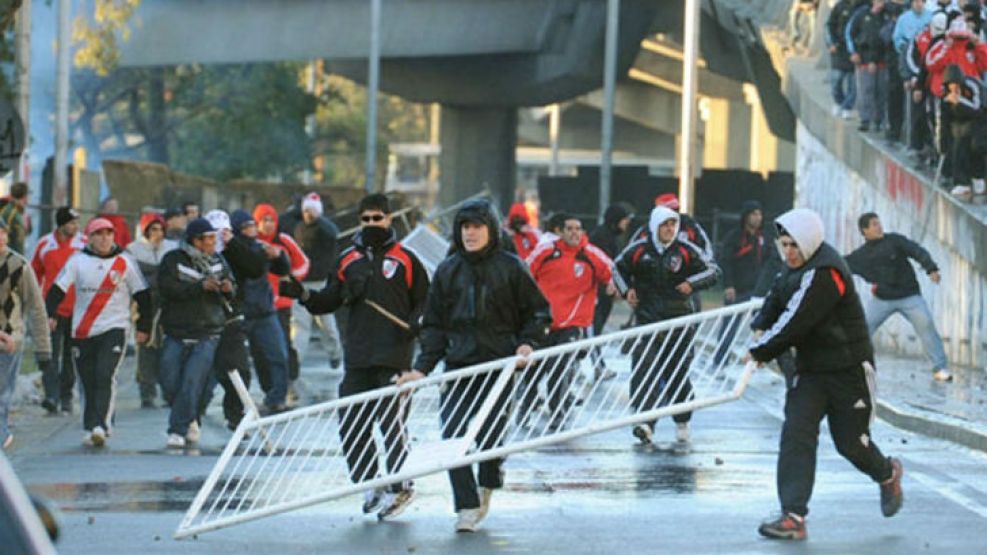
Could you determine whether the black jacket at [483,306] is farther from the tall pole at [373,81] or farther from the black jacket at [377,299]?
the tall pole at [373,81]

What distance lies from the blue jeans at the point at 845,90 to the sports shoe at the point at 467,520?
18.9 metres

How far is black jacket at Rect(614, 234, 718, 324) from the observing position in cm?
1755

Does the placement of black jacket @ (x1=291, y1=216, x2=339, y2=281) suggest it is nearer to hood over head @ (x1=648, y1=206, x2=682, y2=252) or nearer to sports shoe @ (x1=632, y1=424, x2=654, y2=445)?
hood over head @ (x1=648, y1=206, x2=682, y2=252)

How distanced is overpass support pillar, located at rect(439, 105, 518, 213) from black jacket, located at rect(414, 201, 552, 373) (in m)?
45.9

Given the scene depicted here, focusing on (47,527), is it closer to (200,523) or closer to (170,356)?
(200,523)

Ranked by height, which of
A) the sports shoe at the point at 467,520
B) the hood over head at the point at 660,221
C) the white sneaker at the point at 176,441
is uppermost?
the hood over head at the point at 660,221

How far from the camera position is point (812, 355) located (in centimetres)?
1220

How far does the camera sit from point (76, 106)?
2948 inches

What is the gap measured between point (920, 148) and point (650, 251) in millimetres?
9130

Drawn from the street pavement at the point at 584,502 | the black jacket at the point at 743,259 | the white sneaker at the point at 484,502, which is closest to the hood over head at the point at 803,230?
the street pavement at the point at 584,502

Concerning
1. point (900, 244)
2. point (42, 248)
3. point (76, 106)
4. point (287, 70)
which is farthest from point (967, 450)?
point (76, 106)

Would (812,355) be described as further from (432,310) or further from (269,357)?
(269,357)

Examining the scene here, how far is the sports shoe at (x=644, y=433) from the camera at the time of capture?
1723 cm

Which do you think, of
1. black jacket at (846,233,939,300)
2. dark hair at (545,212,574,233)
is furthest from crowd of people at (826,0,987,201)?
dark hair at (545,212,574,233)
